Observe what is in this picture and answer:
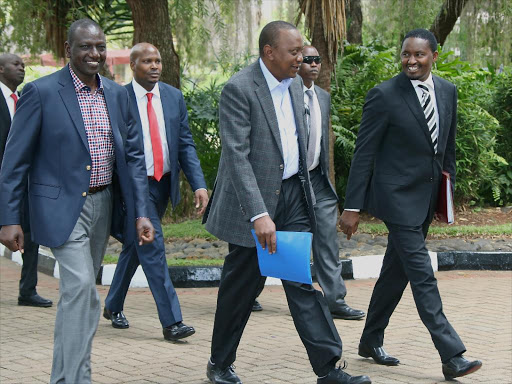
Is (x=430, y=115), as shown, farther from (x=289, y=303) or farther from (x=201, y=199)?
(x=201, y=199)

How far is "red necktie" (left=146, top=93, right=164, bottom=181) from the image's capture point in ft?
22.1

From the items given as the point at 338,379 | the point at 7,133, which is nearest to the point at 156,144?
the point at 7,133

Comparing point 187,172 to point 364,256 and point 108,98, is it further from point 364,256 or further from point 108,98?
point 364,256

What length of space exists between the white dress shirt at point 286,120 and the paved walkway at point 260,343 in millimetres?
1316

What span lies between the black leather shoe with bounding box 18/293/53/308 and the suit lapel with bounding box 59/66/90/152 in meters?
3.56

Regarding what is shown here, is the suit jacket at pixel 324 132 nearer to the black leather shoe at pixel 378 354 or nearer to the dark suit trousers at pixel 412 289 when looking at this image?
the dark suit trousers at pixel 412 289

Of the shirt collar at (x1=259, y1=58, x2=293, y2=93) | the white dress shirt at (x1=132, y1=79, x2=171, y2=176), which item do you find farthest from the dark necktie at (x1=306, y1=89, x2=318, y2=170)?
the shirt collar at (x1=259, y1=58, x2=293, y2=93)

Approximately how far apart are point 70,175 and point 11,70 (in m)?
3.78

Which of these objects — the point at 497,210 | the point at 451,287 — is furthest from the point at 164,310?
the point at 497,210

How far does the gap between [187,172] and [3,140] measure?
182 centimetres

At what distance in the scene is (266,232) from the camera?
15.1 ft

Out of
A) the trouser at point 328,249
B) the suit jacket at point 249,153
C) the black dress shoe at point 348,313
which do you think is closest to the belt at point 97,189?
the suit jacket at point 249,153

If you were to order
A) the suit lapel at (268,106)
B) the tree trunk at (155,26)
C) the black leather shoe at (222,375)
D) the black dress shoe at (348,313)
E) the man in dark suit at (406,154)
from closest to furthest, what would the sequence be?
the suit lapel at (268,106) < the black leather shoe at (222,375) < the man in dark suit at (406,154) < the black dress shoe at (348,313) < the tree trunk at (155,26)

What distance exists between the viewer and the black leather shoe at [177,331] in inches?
250
